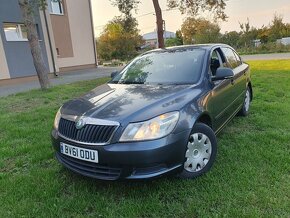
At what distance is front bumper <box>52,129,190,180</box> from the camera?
2.46 m

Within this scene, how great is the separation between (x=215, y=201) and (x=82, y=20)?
20.6 meters

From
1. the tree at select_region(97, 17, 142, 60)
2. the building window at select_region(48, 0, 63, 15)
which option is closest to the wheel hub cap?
the building window at select_region(48, 0, 63, 15)

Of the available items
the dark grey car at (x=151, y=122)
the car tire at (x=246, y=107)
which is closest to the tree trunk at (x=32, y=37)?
the dark grey car at (x=151, y=122)

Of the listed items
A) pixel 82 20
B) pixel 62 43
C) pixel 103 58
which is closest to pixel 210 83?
pixel 62 43

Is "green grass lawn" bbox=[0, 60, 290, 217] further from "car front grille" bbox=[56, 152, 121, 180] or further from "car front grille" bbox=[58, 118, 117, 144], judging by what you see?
"car front grille" bbox=[58, 118, 117, 144]

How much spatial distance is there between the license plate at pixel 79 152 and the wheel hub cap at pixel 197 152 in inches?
37.8

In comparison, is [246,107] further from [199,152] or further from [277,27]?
[277,27]

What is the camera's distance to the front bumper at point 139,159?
246cm

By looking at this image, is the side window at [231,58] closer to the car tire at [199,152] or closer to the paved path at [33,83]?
the car tire at [199,152]

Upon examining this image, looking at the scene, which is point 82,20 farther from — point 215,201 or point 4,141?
point 215,201

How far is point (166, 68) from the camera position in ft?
12.5

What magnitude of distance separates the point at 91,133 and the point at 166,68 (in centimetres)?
166

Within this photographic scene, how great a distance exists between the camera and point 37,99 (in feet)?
26.9

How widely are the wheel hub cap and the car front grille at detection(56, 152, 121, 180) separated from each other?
79 centimetres
